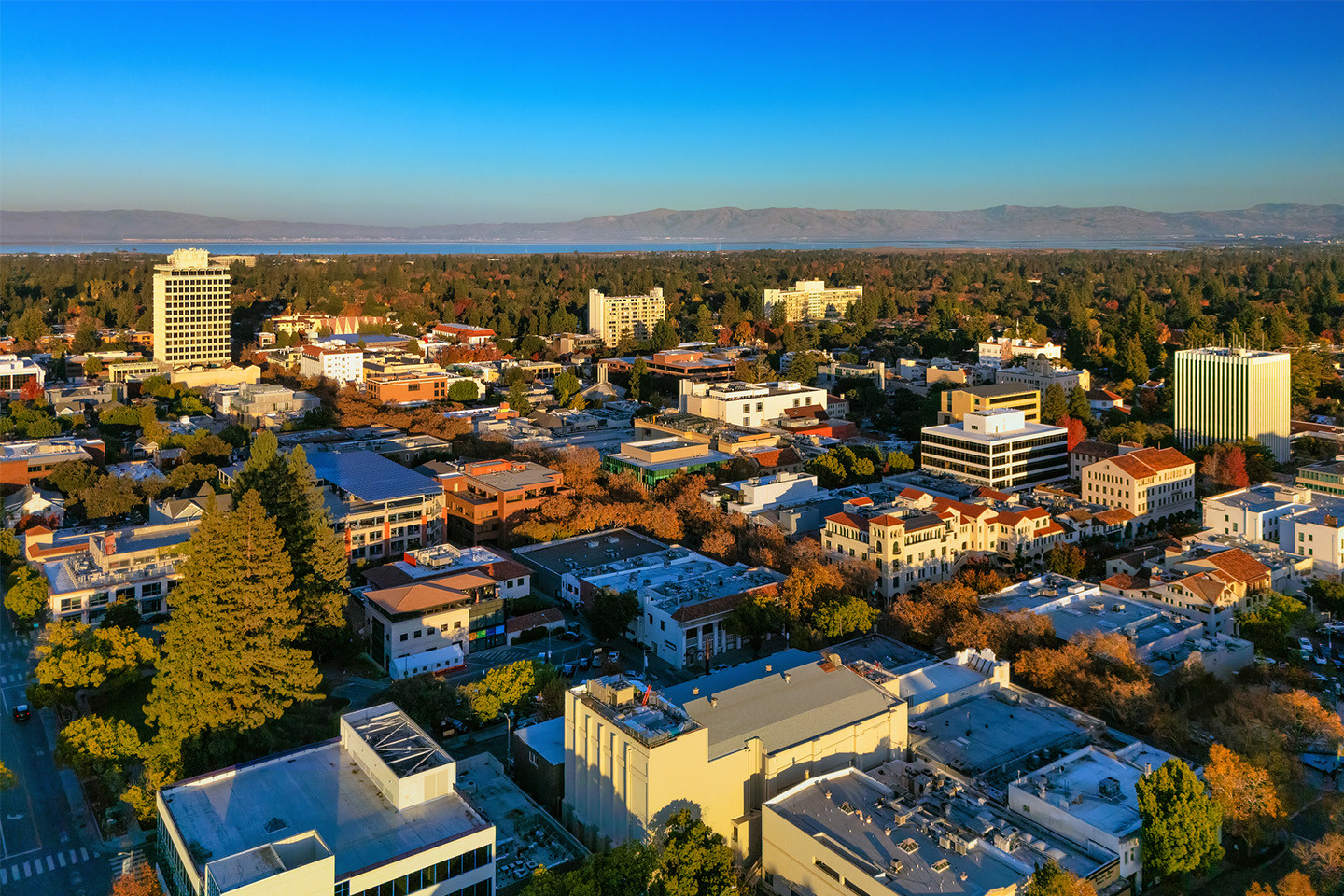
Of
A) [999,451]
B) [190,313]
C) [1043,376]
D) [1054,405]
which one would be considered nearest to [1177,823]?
[999,451]

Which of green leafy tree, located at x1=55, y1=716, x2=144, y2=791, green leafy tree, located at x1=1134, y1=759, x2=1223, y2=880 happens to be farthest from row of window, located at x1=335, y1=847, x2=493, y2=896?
green leafy tree, located at x1=1134, y1=759, x2=1223, y2=880

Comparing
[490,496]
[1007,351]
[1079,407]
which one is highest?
[1007,351]

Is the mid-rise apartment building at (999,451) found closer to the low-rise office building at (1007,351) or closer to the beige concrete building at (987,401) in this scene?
the beige concrete building at (987,401)

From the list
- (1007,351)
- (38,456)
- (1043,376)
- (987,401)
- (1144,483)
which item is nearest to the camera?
(1144,483)

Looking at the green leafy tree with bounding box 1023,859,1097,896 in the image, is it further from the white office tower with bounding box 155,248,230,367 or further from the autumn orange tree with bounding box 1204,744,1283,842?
the white office tower with bounding box 155,248,230,367

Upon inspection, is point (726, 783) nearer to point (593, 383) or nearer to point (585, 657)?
point (585, 657)

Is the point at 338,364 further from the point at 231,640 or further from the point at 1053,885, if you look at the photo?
the point at 1053,885
